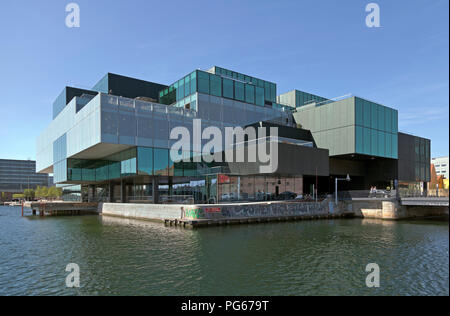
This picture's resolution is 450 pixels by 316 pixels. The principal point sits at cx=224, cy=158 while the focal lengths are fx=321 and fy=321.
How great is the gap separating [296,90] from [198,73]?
33.6 metres

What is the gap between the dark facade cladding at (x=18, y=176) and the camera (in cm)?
17662

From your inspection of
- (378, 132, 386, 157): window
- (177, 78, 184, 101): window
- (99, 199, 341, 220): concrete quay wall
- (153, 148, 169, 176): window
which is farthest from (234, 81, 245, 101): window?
(378, 132, 386, 157): window

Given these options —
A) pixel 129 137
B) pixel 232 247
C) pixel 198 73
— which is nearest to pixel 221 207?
pixel 232 247

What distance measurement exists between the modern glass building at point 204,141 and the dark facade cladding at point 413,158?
228 cm

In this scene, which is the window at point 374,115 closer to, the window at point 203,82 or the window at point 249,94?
the window at point 249,94

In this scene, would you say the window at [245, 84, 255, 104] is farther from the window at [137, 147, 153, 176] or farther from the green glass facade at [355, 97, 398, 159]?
the window at [137, 147, 153, 176]

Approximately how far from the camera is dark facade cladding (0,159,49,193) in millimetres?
176625

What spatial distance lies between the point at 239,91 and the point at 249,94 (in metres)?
2.34

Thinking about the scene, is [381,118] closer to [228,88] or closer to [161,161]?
[228,88]

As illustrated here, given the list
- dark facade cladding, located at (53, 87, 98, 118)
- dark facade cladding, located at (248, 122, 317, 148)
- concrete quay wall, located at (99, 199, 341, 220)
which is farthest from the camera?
dark facade cladding, located at (53, 87, 98, 118)

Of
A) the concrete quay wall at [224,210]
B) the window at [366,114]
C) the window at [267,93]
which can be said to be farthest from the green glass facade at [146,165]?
the window at [366,114]

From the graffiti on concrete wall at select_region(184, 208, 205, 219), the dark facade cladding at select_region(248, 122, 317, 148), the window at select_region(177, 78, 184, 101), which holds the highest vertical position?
the window at select_region(177, 78, 184, 101)

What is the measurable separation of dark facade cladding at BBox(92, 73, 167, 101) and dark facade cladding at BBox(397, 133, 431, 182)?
51877 millimetres
